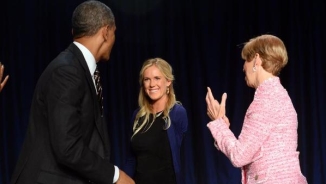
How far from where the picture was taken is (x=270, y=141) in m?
1.78

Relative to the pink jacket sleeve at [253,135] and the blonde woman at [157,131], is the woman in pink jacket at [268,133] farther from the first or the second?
the blonde woman at [157,131]

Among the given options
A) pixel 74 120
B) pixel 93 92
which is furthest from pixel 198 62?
pixel 74 120

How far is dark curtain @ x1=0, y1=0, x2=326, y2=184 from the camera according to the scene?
188 inches

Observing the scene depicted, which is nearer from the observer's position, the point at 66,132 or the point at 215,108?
the point at 66,132

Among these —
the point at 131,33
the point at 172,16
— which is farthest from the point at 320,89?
the point at 131,33

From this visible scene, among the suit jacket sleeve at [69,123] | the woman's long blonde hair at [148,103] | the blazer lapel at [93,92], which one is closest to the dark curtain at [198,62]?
the woman's long blonde hair at [148,103]

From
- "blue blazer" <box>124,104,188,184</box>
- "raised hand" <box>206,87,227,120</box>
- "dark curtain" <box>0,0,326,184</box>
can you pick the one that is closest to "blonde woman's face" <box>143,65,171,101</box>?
"blue blazer" <box>124,104,188,184</box>

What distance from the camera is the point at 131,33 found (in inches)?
190

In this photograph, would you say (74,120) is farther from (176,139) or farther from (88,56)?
(176,139)

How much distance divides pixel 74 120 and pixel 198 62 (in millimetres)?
3412

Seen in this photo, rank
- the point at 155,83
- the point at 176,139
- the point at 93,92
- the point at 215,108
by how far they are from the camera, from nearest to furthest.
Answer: the point at 93,92 < the point at 215,108 < the point at 176,139 < the point at 155,83

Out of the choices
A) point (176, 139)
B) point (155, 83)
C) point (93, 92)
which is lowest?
point (176, 139)

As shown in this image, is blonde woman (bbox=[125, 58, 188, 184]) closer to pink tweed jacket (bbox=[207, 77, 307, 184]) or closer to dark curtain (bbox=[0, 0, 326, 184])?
pink tweed jacket (bbox=[207, 77, 307, 184])

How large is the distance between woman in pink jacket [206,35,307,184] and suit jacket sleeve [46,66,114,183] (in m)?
0.55
